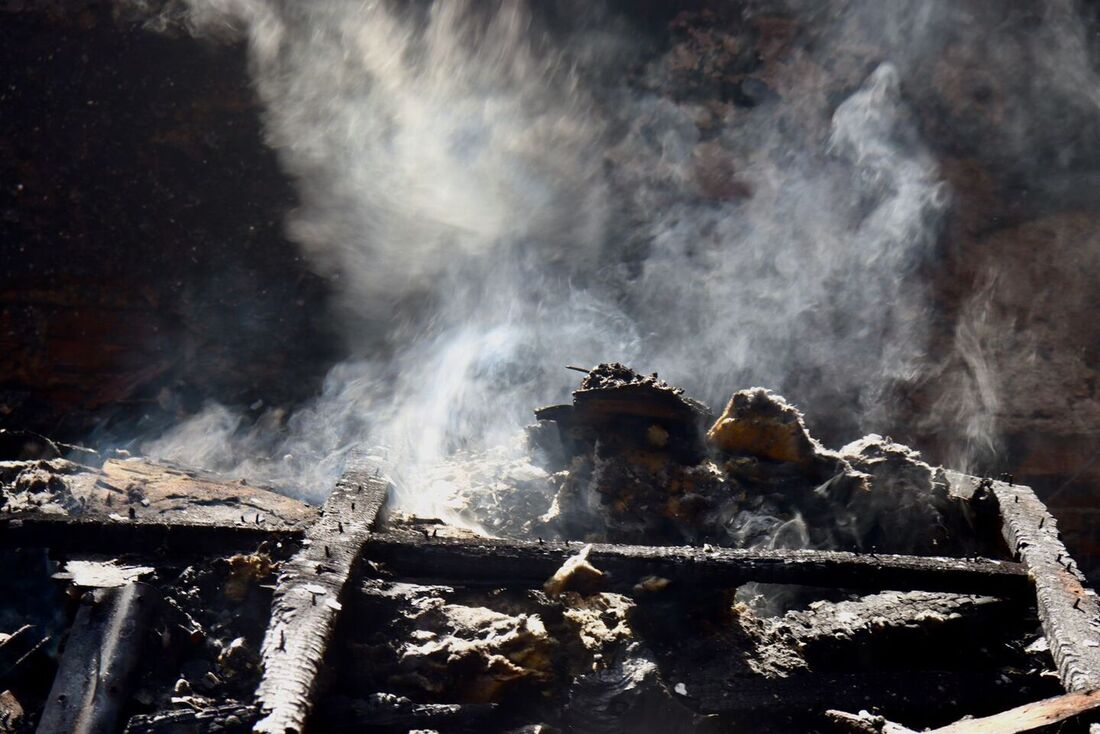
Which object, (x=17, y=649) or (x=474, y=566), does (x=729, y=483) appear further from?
(x=17, y=649)

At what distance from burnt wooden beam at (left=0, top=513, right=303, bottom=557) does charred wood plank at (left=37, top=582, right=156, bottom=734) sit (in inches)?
16.1

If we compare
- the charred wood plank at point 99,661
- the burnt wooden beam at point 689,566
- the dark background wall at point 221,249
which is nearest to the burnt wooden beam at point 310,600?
the burnt wooden beam at point 689,566

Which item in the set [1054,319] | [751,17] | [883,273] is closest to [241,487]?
[883,273]

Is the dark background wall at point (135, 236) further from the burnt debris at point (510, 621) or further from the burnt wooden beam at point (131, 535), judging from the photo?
the burnt wooden beam at point (131, 535)

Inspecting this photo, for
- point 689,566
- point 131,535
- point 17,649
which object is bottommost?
point 17,649

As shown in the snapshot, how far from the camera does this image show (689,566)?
3109 mm

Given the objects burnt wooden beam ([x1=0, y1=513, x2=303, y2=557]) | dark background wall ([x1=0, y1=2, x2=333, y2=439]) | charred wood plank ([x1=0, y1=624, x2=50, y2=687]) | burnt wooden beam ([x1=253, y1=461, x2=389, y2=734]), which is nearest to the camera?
burnt wooden beam ([x1=253, y1=461, x2=389, y2=734])

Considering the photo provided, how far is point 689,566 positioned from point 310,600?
1.31 metres

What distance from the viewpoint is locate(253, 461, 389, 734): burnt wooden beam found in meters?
2.36

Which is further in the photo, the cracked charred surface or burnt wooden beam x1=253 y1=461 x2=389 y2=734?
the cracked charred surface

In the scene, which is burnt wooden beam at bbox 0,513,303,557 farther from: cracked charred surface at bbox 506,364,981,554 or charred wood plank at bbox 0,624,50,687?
cracked charred surface at bbox 506,364,981,554

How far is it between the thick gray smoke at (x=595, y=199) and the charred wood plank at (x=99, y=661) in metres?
4.07

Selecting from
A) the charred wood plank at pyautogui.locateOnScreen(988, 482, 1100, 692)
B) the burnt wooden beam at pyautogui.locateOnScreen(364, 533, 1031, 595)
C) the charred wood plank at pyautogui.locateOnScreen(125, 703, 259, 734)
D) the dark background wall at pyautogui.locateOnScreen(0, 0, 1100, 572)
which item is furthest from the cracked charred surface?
the dark background wall at pyautogui.locateOnScreen(0, 0, 1100, 572)

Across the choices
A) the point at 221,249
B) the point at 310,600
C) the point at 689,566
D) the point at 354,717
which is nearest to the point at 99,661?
the point at 310,600
